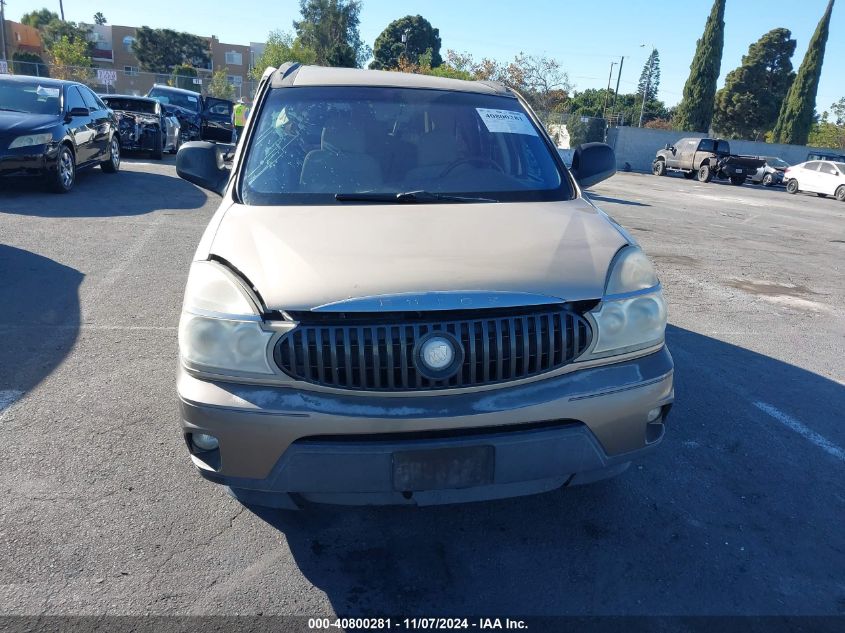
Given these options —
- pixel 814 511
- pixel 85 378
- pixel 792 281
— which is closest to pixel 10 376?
pixel 85 378

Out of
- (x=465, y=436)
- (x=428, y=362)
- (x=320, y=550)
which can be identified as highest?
(x=428, y=362)

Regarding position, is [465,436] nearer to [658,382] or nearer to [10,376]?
[658,382]

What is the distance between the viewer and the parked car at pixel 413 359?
7.20 feet

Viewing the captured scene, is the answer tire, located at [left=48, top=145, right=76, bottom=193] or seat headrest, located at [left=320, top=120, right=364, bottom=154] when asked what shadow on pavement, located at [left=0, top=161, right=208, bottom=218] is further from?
seat headrest, located at [left=320, top=120, right=364, bottom=154]

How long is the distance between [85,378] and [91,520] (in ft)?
5.22

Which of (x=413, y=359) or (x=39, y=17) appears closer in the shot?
(x=413, y=359)

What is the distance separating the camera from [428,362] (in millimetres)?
2217

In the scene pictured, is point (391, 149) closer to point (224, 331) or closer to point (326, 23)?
point (224, 331)

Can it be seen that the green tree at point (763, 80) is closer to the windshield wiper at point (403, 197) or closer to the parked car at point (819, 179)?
the parked car at point (819, 179)

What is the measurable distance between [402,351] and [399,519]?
103 centimetres

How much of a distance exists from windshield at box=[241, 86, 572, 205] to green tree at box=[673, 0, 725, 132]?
155 ft

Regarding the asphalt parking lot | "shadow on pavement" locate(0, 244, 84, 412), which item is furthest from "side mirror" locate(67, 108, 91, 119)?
the asphalt parking lot

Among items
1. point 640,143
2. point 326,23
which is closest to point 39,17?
point 326,23

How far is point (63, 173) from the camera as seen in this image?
32.2 ft
